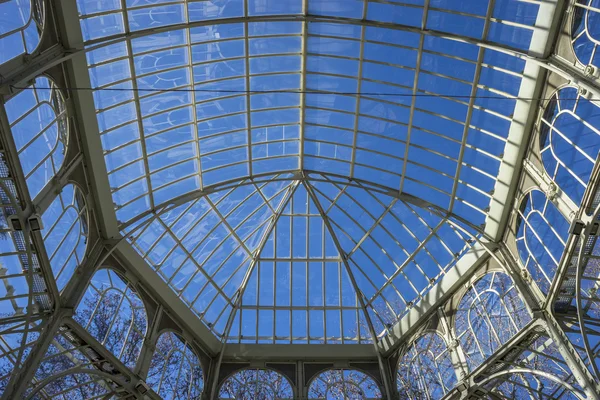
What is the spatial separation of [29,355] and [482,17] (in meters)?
23.6

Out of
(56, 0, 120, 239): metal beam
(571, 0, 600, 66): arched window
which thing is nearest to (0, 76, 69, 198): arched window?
(56, 0, 120, 239): metal beam

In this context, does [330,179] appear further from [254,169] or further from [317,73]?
[317,73]

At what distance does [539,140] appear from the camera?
79.0 ft

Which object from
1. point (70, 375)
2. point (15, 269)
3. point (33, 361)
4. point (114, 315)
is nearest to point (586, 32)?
point (15, 269)

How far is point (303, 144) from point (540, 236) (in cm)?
1471

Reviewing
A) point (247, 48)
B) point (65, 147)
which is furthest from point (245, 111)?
point (65, 147)

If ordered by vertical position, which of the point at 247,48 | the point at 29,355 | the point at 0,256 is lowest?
the point at 29,355

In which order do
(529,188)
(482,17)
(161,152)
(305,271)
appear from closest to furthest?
(482,17) → (529,188) → (161,152) → (305,271)

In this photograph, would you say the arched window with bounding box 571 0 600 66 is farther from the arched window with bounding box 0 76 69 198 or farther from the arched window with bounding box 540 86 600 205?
the arched window with bounding box 0 76 69 198

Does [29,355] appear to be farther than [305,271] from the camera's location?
No

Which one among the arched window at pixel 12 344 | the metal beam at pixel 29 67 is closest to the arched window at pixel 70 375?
the arched window at pixel 12 344

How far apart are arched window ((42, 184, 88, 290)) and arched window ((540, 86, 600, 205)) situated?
21.6 metres

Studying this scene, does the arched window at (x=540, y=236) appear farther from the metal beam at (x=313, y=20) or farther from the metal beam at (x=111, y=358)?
the metal beam at (x=111, y=358)

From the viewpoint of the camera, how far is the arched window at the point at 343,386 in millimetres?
33312
